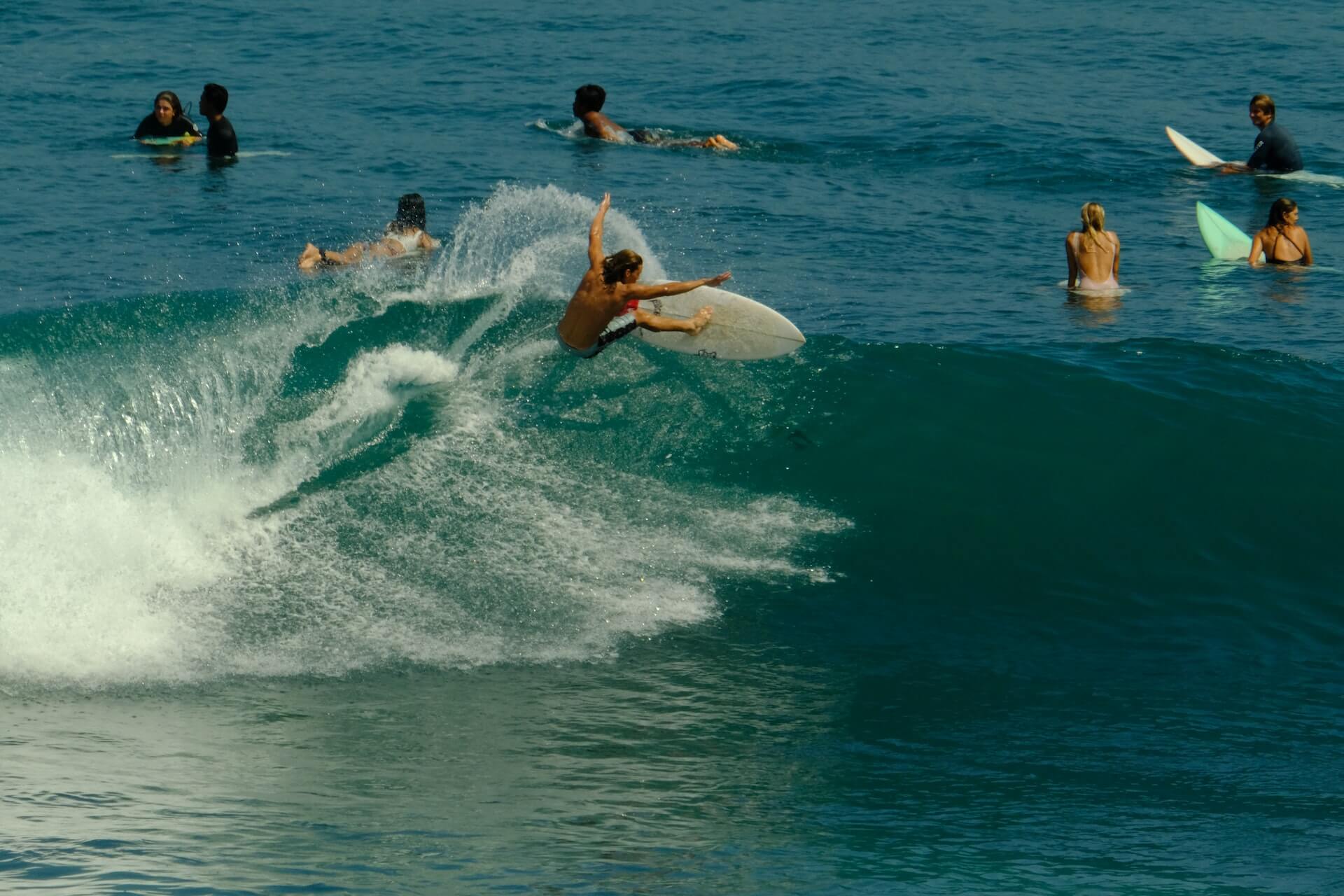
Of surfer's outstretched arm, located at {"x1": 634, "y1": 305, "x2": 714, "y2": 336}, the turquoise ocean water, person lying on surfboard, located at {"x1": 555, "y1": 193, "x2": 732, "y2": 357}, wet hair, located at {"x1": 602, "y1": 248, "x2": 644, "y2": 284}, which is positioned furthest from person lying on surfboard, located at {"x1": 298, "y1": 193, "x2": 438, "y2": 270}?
wet hair, located at {"x1": 602, "y1": 248, "x2": 644, "y2": 284}

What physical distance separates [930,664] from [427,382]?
5.04 meters

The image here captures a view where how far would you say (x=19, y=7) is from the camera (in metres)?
31.3

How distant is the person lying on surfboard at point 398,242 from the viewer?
653 inches

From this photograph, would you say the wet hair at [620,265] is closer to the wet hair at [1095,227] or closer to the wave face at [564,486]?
the wave face at [564,486]

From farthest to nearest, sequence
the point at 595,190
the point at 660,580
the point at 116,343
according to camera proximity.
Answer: the point at 595,190 → the point at 116,343 → the point at 660,580

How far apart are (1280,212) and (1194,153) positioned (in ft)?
17.7

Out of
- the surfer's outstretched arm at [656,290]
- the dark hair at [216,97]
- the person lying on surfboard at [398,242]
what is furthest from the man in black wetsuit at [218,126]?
the surfer's outstretched arm at [656,290]

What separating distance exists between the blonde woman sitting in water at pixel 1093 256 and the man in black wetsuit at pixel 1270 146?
6176mm

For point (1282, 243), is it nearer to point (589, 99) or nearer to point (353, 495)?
point (589, 99)

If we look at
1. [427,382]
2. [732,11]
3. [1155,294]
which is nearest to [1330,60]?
[732,11]

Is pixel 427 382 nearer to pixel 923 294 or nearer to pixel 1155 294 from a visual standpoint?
pixel 923 294

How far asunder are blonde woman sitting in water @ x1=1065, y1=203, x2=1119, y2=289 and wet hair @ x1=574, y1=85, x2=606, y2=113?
9.35m

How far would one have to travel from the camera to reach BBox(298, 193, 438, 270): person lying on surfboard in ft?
54.4

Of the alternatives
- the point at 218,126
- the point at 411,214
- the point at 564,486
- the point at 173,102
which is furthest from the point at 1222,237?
the point at 173,102
